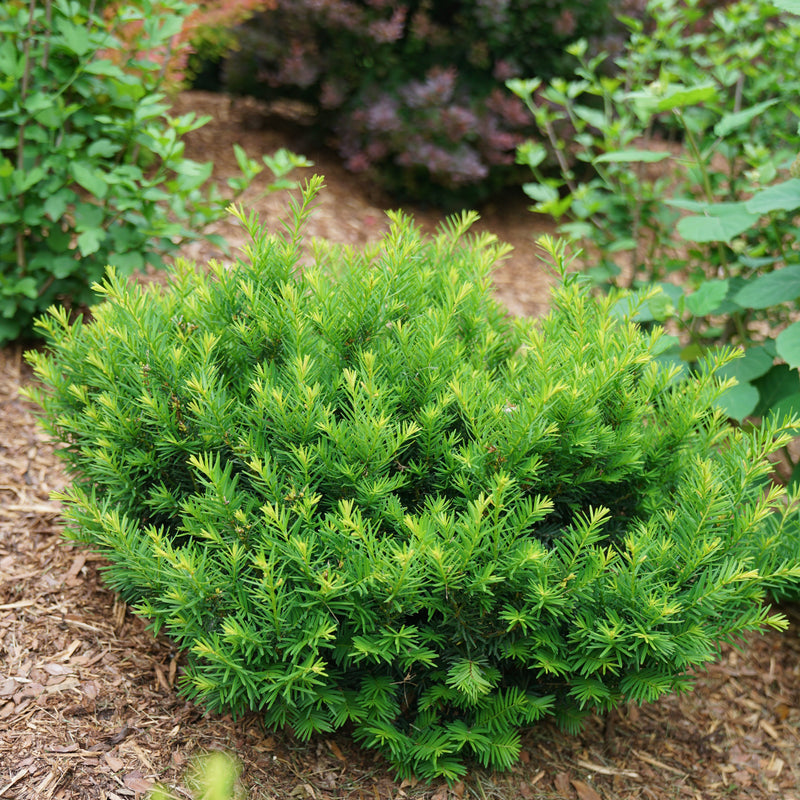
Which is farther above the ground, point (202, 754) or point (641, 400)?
point (641, 400)

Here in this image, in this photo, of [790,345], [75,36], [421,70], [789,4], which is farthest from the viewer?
[421,70]

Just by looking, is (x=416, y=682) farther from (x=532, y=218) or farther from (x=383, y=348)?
(x=532, y=218)

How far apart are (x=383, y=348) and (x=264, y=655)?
72 centimetres

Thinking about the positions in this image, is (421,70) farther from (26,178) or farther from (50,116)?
(26,178)

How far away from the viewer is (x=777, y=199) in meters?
2.36

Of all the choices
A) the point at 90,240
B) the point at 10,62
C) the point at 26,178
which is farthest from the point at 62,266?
the point at 10,62

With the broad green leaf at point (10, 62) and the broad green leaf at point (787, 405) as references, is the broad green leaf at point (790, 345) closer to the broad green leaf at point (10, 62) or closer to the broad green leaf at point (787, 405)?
the broad green leaf at point (787, 405)

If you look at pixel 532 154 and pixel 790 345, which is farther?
pixel 532 154

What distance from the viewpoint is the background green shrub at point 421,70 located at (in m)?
4.52

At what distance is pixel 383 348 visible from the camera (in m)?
1.72

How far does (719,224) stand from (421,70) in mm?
2967

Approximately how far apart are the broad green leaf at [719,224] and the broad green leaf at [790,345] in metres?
0.42

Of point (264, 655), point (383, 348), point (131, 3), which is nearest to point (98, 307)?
point (383, 348)

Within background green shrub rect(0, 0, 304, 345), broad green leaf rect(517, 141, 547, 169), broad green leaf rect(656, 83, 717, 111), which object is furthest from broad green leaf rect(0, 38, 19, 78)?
broad green leaf rect(656, 83, 717, 111)
